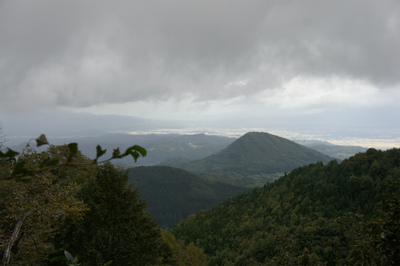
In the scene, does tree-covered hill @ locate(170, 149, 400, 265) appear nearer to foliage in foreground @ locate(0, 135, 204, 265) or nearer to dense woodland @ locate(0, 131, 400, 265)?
dense woodland @ locate(0, 131, 400, 265)

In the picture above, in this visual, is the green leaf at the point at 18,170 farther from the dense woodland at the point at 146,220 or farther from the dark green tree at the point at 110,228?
the dark green tree at the point at 110,228

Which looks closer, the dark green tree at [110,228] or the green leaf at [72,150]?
the green leaf at [72,150]

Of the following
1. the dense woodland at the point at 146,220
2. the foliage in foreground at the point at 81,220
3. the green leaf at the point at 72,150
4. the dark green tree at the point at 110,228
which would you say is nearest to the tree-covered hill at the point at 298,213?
the dense woodland at the point at 146,220

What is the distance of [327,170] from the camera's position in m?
116

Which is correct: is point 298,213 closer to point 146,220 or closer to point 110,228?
point 146,220

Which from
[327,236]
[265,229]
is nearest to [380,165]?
[327,236]

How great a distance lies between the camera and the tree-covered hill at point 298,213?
67875 mm

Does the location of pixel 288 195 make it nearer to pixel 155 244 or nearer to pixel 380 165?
pixel 380 165

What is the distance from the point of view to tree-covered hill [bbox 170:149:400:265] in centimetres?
6788

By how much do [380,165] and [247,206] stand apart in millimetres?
63951

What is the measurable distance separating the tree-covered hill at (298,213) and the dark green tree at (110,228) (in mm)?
40432

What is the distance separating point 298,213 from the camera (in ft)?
302

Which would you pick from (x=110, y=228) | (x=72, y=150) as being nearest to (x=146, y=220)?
(x=110, y=228)

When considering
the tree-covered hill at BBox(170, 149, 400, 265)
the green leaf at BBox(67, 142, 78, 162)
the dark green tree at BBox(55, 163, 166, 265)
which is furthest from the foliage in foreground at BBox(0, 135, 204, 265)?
the tree-covered hill at BBox(170, 149, 400, 265)
